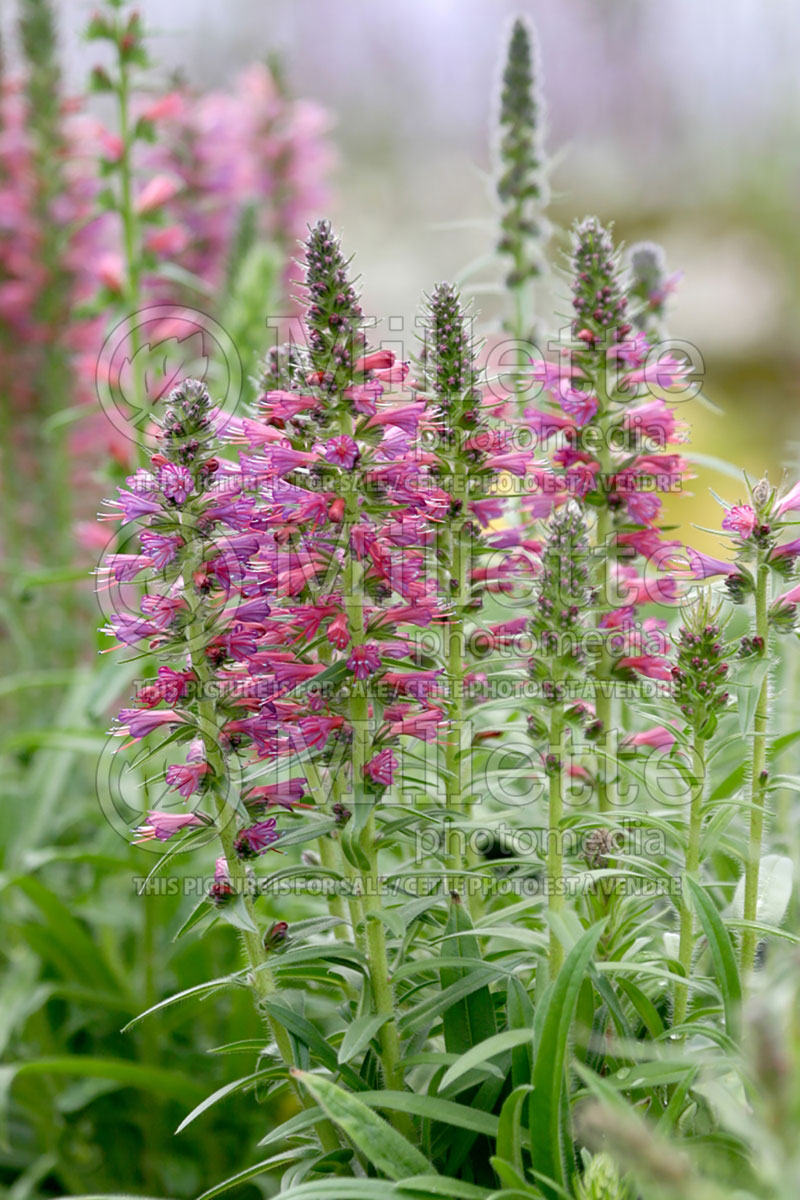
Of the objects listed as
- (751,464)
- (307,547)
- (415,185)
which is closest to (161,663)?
(307,547)

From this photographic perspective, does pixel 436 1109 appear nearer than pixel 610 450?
Yes

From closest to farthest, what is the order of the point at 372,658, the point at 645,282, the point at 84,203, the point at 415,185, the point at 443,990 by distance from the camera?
the point at 372,658, the point at 443,990, the point at 645,282, the point at 84,203, the point at 415,185

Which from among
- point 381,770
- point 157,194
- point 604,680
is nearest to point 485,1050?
point 381,770

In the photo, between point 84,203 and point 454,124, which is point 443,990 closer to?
point 84,203

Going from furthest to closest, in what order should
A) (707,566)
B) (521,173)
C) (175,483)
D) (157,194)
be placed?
(157,194) < (521,173) < (707,566) < (175,483)

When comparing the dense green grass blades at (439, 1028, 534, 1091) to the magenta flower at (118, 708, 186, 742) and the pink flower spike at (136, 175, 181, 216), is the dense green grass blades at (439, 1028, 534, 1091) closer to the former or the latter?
the magenta flower at (118, 708, 186, 742)

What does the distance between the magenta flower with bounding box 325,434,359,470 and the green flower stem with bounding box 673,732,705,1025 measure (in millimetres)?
532

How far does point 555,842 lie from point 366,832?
229 mm

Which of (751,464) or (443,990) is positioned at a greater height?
(751,464)

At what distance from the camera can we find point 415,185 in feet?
27.0

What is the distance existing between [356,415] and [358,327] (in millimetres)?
99

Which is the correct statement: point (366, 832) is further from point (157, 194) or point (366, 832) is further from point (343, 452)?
point (157, 194)

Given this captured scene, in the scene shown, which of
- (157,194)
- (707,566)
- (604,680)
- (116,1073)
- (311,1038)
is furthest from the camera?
(157,194)

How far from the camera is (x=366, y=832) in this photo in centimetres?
136
